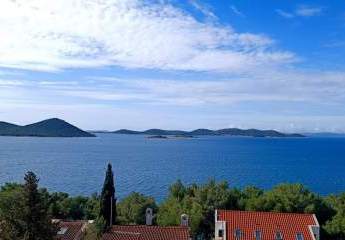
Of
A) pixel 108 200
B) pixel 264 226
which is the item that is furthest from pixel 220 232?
pixel 108 200

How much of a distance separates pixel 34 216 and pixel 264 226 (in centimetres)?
2147

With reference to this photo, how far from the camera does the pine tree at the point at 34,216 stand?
20.7 metres

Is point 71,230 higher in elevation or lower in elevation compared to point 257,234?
higher

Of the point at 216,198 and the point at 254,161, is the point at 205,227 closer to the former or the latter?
the point at 216,198

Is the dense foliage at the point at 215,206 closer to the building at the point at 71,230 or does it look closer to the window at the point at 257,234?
the building at the point at 71,230

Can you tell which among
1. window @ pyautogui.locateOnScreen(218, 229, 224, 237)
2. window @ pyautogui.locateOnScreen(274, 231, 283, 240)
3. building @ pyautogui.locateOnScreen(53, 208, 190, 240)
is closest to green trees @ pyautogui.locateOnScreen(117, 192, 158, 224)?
building @ pyautogui.locateOnScreen(53, 208, 190, 240)

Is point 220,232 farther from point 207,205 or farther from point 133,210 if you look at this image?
point 133,210

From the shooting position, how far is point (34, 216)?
68.6 feet

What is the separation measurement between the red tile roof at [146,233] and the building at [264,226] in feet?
14.8

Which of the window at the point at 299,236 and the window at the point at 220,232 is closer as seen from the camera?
the window at the point at 299,236

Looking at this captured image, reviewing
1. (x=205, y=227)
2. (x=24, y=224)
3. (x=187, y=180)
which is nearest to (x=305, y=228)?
(x=205, y=227)

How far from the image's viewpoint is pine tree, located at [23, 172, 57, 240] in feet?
67.9

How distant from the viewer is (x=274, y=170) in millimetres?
133125

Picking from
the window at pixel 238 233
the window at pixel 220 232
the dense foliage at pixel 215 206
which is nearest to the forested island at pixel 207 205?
the dense foliage at pixel 215 206
